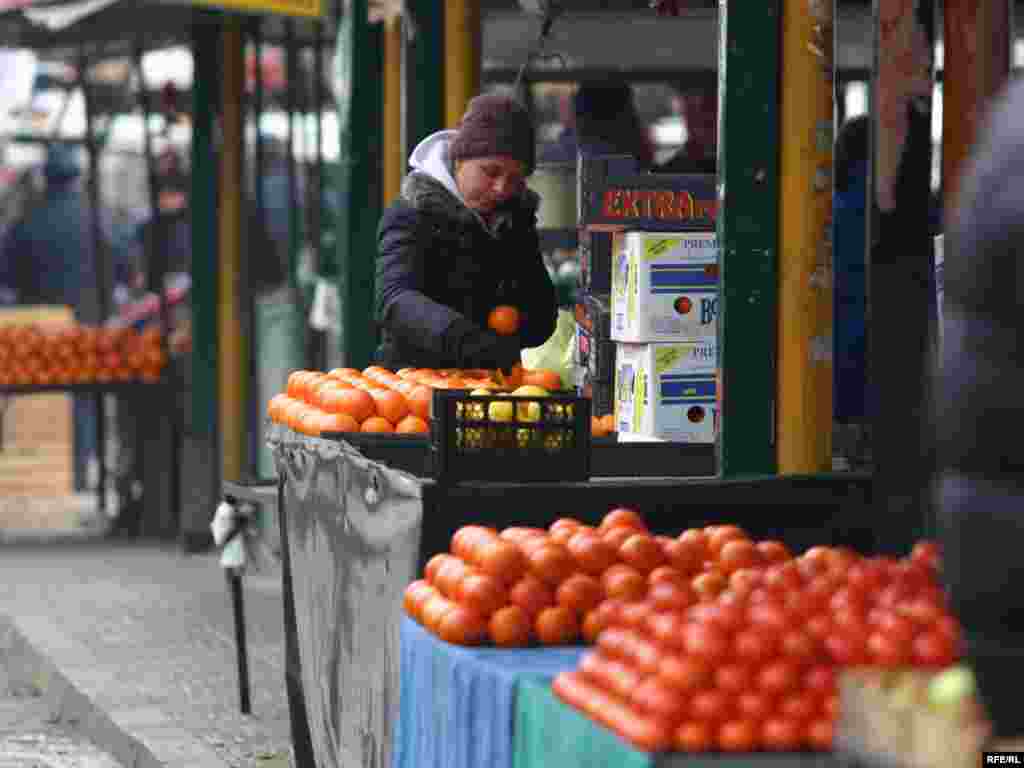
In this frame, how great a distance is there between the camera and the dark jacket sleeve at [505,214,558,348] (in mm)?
8367

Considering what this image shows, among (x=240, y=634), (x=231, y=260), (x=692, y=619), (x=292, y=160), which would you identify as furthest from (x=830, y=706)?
(x=231, y=260)

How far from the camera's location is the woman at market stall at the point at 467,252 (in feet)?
25.6

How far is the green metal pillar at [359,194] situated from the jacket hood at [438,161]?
3321 mm

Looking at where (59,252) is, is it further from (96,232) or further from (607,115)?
(607,115)

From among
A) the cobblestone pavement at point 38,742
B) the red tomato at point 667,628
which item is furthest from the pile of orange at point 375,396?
the red tomato at point 667,628

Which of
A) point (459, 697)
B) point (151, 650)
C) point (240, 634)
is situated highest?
point (459, 697)

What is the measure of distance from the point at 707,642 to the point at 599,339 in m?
3.82

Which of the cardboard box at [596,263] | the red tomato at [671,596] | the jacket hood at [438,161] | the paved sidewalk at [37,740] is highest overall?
the jacket hood at [438,161]

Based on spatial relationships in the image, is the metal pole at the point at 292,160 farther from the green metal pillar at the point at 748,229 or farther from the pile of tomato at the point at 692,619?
the pile of tomato at the point at 692,619

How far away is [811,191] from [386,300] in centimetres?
203

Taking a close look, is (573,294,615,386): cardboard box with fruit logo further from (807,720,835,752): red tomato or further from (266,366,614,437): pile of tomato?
(807,720,835,752): red tomato

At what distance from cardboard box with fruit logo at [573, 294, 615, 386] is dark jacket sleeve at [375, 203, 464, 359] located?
0.40 metres

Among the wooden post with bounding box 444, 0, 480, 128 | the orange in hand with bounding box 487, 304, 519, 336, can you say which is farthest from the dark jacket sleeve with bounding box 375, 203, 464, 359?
the wooden post with bounding box 444, 0, 480, 128

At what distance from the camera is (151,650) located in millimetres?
10422
